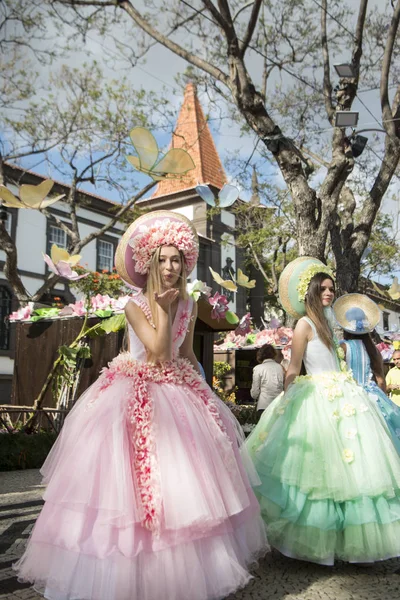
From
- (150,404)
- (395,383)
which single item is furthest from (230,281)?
(150,404)

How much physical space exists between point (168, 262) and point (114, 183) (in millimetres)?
12494

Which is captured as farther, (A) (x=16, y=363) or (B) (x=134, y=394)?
(A) (x=16, y=363)

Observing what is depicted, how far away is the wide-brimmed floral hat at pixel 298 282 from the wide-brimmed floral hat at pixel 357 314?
803 millimetres

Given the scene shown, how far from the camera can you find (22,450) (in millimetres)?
7246

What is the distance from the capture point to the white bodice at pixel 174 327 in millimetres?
2893

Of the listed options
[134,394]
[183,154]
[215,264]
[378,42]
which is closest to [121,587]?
[134,394]

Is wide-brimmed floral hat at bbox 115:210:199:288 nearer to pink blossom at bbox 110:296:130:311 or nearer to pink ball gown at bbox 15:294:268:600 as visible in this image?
pink ball gown at bbox 15:294:268:600

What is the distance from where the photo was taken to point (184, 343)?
3062 mm

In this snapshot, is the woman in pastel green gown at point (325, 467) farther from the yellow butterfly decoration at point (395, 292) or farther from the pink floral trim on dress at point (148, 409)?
the yellow butterfly decoration at point (395, 292)

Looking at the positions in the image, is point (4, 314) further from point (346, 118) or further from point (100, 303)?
point (346, 118)

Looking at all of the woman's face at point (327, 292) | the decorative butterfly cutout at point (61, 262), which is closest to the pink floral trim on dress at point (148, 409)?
the woman's face at point (327, 292)

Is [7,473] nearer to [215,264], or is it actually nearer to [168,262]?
[168,262]

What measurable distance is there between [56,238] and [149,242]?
67.0 feet

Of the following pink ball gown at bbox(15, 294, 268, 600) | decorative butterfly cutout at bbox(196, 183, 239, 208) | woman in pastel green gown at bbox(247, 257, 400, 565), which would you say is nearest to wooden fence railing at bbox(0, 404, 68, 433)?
decorative butterfly cutout at bbox(196, 183, 239, 208)
